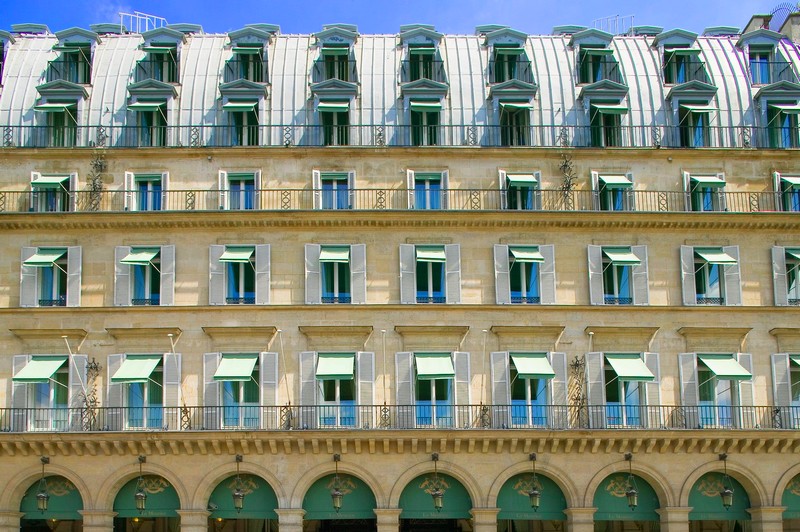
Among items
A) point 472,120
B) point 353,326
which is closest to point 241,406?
point 353,326

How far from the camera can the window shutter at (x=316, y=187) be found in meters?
41.3

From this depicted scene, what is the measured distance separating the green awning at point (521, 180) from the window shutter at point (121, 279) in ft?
49.5

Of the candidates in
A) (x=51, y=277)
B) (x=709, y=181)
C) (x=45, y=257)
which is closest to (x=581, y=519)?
(x=709, y=181)

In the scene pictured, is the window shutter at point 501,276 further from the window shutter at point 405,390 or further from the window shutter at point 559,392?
the window shutter at point 405,390

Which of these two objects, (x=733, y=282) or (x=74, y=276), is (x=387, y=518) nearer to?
(x=74, y=276)

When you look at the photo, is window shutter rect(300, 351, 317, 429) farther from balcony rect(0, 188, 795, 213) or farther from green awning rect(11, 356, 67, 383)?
green awning rect(11, 356, 67, 383)

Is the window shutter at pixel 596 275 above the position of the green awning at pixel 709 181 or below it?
below

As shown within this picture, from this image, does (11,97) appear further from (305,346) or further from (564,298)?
(564,298)

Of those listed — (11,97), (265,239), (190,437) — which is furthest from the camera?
(11,97)

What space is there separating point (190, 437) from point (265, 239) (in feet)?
26.5

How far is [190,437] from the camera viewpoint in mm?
38219

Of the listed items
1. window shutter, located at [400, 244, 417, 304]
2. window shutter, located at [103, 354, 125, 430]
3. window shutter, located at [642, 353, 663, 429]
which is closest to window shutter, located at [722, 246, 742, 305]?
window shutter, located at [642, 353, 663, 429]

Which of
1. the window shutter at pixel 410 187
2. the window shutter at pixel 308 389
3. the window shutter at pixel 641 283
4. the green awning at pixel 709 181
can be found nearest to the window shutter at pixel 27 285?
the window shutter at pixel 308 389

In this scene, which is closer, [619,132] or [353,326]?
[353,326]
